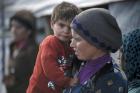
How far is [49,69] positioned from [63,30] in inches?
12.2

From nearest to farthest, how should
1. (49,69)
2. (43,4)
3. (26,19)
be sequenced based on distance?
1. (49,69)
2. (26,19)
3. (43,4)

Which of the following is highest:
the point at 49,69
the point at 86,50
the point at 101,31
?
the point at 101,31

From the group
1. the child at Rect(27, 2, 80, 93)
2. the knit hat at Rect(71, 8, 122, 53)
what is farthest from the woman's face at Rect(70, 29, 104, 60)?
the child at Rect(27, 2, 80, 93)

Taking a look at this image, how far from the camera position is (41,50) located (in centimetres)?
445

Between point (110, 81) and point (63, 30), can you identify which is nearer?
point (110, 81)

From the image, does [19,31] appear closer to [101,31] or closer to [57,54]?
[57,54]

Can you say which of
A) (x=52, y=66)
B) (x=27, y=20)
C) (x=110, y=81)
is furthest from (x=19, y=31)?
(x=110, y=81)

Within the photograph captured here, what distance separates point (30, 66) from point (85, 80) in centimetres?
251

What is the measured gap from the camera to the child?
424cm

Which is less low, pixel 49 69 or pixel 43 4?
pixel 49 69

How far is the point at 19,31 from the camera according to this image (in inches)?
245

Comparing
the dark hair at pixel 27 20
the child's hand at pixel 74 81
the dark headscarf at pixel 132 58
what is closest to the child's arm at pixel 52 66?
the child's hand at pixel 74 81

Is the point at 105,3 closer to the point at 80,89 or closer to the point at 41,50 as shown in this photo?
the point at 41,50

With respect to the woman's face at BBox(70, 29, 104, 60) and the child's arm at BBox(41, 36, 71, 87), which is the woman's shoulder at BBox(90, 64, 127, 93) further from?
the child's arm at BBox(41, 36, 71, 87)
